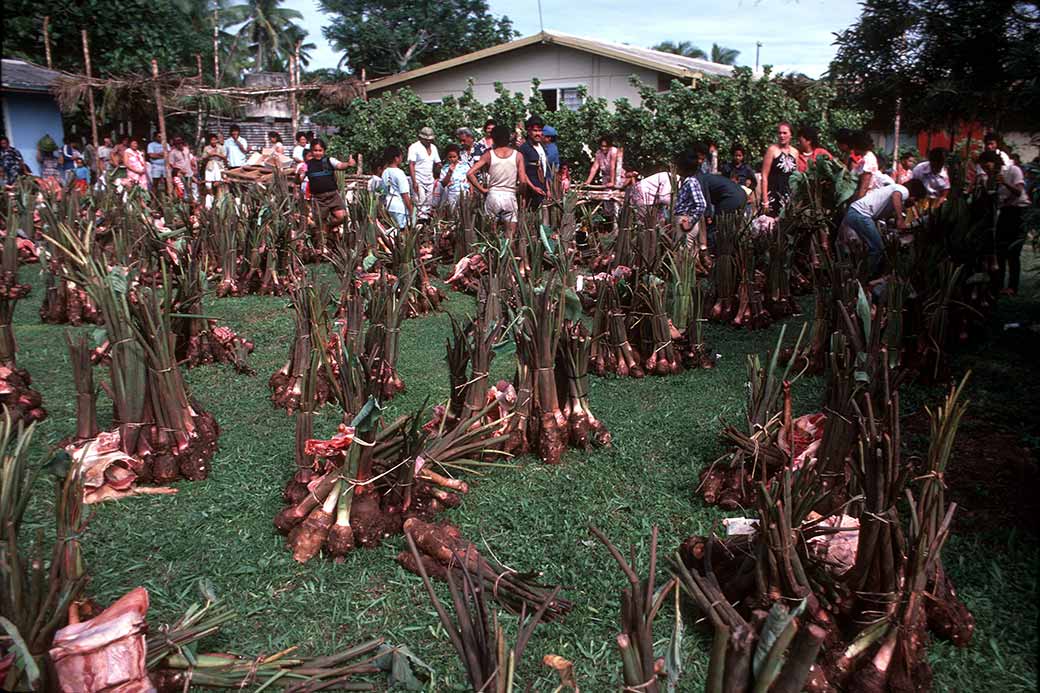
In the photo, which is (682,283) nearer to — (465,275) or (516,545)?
(516,545)

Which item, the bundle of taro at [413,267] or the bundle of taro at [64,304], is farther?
the bundle of taro at [64,304]

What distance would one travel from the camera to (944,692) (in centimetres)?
246

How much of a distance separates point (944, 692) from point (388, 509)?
6.80 ft

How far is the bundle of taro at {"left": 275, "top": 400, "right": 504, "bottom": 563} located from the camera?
3.17 m

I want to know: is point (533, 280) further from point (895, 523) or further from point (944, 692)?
point (944, 692)

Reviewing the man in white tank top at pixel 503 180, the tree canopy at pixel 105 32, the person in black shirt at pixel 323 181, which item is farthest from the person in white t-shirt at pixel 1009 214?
the tree canopy at pixel 105 32

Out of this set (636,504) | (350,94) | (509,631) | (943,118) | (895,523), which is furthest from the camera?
(350,94)

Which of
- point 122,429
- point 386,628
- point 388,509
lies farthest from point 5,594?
point 122,429

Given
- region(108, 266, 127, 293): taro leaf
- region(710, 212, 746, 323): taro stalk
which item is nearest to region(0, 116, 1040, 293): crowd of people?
region(710, 212, 746, 323): taro stalk

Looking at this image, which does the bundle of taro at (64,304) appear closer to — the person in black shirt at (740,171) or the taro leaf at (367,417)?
the taro leaf at (367,417)

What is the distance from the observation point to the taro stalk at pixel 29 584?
2.09 metres

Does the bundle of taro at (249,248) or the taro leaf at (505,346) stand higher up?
the bundle of taro at (249,248)

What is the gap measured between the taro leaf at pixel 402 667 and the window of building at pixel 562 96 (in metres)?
17.8

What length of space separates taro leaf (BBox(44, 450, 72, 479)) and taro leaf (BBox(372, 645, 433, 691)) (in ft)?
3.56
